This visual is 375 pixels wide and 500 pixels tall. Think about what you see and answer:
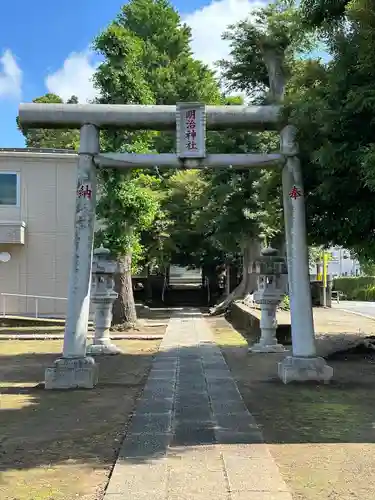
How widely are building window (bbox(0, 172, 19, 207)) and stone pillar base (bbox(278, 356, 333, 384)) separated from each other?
14258mm

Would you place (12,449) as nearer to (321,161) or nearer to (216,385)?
(216,385)

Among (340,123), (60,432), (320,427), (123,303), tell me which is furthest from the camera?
(123,303)

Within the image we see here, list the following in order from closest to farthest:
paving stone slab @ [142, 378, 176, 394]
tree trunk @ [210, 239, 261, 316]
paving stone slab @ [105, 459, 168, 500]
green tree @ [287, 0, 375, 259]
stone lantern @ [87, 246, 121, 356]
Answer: paving stone slab @ [105, 459, 168, 500] < green tree @ [287, 0, 375, 259] < paving stone slab @ [142, 378, 176, 394] < stone lantern @ [87, 246, 121, 356] < tree trunk @ [210, 239, 261, 316]

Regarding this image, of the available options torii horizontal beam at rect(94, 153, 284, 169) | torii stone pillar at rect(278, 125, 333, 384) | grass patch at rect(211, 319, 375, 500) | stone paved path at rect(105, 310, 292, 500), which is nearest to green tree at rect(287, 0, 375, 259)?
torii stone pillar at rect(278, 125, 333, 384)

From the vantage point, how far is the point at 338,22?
8.30 metres

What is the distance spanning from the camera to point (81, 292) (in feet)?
27.6

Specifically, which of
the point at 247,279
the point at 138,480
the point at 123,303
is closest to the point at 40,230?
the point at 123,303

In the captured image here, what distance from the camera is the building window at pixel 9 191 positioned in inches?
787

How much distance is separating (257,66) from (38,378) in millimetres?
15912

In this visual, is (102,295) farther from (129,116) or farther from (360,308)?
(360,308)

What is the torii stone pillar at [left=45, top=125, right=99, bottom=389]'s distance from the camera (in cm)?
816

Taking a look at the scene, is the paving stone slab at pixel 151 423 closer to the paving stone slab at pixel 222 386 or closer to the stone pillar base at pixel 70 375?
the paving stone slab at pixel 222 386

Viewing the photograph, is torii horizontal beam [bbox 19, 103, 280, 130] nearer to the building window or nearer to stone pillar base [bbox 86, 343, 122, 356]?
stone pillar base [bbox 86, 343, 122, 356]

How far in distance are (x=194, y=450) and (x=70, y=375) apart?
363cm
